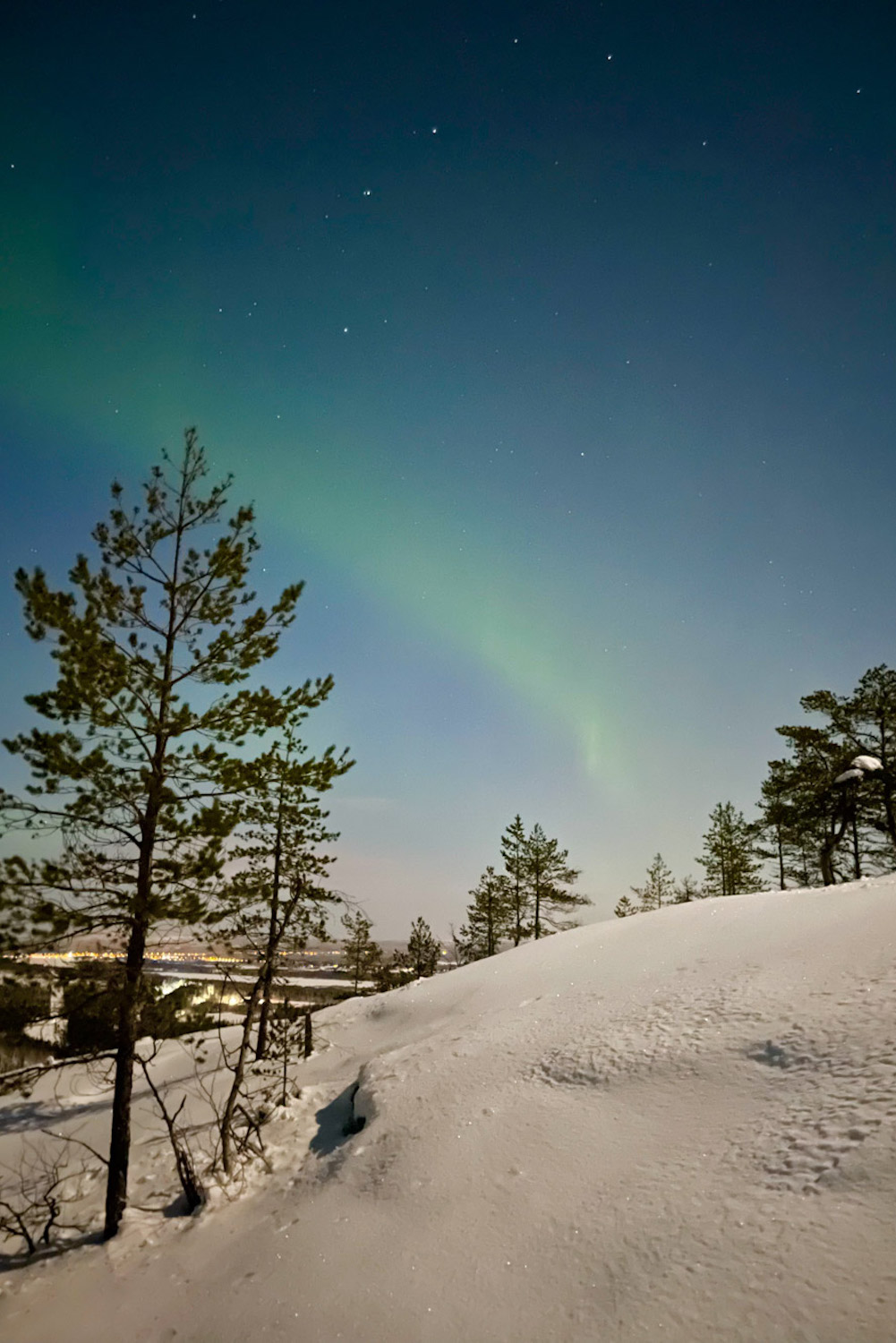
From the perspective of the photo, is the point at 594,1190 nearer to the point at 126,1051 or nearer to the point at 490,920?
the point at 126,1051

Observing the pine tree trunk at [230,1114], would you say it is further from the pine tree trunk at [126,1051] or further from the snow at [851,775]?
the snow at [851,775]

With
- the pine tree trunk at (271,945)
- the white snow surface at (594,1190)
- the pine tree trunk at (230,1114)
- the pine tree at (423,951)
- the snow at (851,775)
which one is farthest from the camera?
the pine tree at (423,951)

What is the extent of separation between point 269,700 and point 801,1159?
9429 mm

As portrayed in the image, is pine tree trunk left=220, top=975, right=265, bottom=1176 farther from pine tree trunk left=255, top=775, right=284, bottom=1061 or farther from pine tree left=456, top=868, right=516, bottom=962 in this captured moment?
pine tree left=456, top=868, right=516, bottom=962

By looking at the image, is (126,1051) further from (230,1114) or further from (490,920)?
(490,920)

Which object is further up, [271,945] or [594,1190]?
[271,945]

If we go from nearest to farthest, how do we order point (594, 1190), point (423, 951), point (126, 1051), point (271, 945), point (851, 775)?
1. point (594, 1190)
2. point (126, 1051)
3. point (271, 945)
4. point (851, 775)
5. point (423, 951)

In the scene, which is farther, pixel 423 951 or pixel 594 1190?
pixel 423 951

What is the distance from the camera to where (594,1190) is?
6.03 m

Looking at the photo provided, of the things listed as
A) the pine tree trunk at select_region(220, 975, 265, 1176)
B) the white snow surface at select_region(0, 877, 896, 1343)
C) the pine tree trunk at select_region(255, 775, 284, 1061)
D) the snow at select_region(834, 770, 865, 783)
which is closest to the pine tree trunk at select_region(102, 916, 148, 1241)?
the white snow surface at select_region(0, 877, 896, 1343)

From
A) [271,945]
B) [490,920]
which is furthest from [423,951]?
[271,945]

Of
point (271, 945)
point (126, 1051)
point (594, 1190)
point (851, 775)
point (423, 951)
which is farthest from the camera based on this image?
point (423, 951)

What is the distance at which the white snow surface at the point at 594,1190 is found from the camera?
4.54m

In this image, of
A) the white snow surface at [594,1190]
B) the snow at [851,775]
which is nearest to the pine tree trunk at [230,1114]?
the white snow surface at [594,1190]
